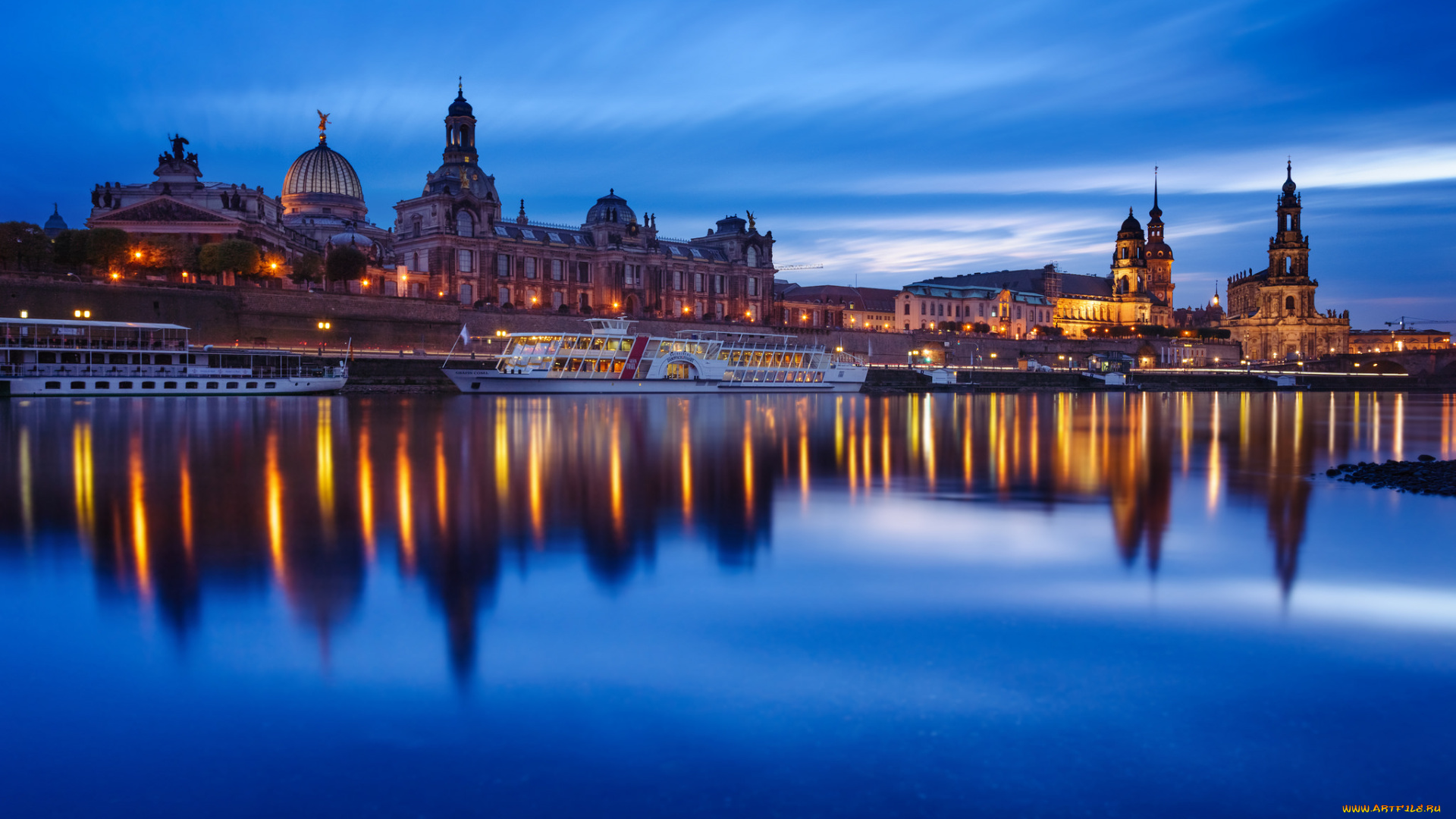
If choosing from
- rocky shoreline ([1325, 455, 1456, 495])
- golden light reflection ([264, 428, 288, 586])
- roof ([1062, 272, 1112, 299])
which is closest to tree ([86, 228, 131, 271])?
golden light reflection ([264, 428, 288, 586])

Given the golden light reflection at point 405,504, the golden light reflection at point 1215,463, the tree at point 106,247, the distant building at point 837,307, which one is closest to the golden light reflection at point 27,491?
the golden light reflection at point 405,504

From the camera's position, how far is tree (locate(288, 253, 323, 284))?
68.4 metres

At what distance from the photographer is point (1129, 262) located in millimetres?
156875

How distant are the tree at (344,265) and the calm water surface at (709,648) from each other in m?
Result: 57.6

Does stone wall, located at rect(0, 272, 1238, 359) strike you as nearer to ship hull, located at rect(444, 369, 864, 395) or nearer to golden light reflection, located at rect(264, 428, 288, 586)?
ship hull, located at rect(444, 369, 864, 395)

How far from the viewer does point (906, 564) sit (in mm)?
10164

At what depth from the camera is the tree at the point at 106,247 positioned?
59.4m

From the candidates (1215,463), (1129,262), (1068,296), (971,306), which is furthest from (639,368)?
(1129,262)

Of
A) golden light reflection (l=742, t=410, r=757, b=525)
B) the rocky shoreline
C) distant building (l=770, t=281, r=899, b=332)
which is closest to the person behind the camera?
golden light reflection (l=742, t=410, r=757, b=525)

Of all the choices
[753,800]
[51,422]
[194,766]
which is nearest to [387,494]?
[194,766]

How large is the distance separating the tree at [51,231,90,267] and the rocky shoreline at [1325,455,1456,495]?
211ft

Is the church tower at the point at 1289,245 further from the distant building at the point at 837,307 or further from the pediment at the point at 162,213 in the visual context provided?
the pediment at the point at 162,213

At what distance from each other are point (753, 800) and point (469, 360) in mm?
58747

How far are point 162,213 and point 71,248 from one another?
344 inches
